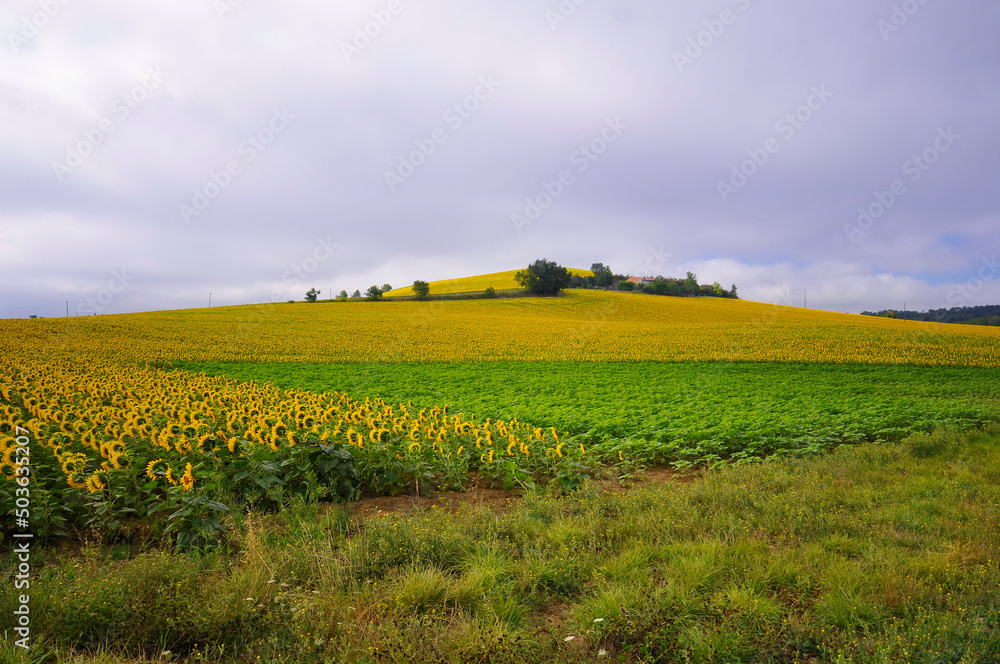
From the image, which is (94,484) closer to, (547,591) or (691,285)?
(547,591)

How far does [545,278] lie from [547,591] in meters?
68.3

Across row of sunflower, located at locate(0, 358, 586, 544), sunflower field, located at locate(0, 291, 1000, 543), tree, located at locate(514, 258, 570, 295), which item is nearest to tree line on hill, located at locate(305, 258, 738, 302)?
tree, located at locate(514, 258, 570, 295)

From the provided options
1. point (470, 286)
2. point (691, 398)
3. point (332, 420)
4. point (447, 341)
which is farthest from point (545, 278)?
point (332, 420)

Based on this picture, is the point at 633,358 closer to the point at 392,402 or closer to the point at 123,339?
the point at 392,402

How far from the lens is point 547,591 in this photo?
3.89 m

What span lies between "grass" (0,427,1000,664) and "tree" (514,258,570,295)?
219ft

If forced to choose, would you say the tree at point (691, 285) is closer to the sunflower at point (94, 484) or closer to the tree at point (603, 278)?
the tree at point (603, 278)

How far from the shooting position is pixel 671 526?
4953mm

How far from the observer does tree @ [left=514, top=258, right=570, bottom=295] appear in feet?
234

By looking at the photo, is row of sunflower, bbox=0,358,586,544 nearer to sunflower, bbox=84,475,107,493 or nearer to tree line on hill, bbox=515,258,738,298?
sunflower, bbox=84,475,107,493

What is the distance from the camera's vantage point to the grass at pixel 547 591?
10.3ft

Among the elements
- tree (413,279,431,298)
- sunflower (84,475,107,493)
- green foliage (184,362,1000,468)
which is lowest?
green foliage (184,362,1000,468)

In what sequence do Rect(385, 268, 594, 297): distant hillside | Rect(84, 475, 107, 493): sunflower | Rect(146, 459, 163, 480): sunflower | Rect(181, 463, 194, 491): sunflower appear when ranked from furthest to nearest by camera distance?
Rect(385, 268, 594, 297): distant hillside < Rect(146, 459, 163, 480): sunflower < Rect(181, 463, 194, 491): sunflower < Rect(84, 475, 107, 493): sunflower

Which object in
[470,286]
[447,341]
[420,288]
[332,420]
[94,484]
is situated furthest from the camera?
[470,286]
